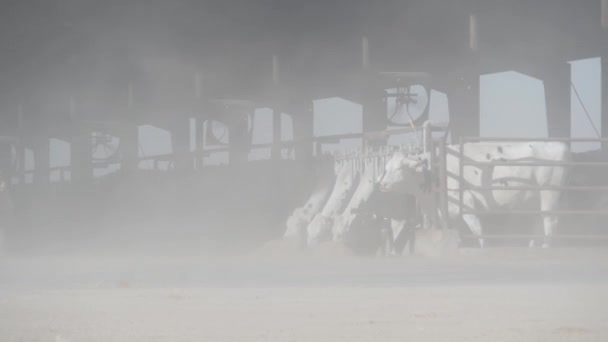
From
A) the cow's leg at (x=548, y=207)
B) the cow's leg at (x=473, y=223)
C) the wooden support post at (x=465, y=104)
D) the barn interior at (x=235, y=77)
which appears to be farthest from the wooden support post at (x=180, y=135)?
the cow's leg at (x=548, y=207)

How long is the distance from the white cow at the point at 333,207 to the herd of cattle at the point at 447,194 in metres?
0.28

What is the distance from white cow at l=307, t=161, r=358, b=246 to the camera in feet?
61.8

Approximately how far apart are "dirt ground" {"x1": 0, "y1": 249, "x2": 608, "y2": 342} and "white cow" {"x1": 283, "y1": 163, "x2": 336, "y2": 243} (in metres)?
7.05

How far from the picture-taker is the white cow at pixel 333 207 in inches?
742

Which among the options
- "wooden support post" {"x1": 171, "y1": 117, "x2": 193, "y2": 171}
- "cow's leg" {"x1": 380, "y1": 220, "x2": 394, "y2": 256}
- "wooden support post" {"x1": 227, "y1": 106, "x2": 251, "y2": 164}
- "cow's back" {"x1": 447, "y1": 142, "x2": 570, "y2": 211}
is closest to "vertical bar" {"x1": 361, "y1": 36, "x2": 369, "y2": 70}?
"cow's back" {"x1": 447, "y1": 142, "x2": 570, "y2": 211}

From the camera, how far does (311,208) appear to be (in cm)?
2003

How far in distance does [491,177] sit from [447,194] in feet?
5.15

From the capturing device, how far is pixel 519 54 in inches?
951

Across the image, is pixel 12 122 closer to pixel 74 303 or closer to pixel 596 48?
pixel 596 48

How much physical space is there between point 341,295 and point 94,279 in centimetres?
381

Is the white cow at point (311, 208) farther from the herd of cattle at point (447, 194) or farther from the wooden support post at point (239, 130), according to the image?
the wooden support post at point (239, 130)

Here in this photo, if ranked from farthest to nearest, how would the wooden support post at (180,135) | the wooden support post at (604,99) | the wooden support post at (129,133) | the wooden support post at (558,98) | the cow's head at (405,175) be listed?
the wooden support post at (180,135), the wooden support post at (129,133), the wooden support post at (558,98), the wooden support post at (604,99), the cow's head at (405,175)

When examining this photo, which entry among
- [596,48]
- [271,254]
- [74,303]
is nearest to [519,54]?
[596,48]

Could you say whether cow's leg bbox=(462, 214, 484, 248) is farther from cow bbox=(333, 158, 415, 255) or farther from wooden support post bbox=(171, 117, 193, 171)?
wooden support post bbox=(171, 117, 193, 171)
